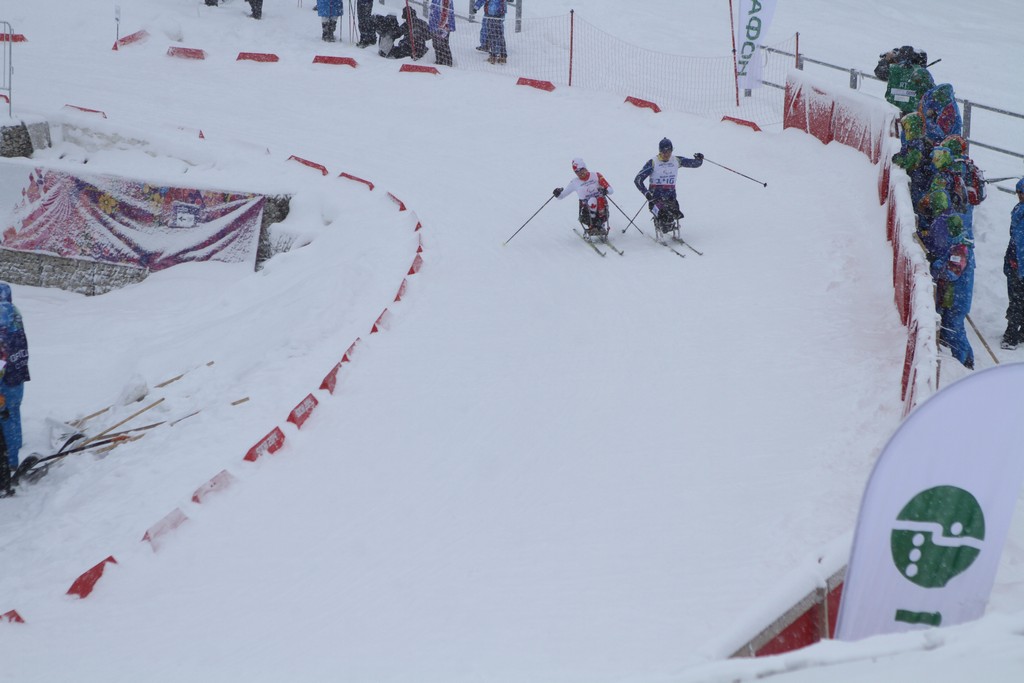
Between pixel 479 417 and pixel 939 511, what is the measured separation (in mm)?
5515

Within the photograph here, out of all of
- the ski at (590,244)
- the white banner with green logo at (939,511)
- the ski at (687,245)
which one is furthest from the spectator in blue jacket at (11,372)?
the white banner with green logo at (939,511)

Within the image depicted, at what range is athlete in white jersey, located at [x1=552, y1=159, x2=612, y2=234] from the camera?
43.3ft

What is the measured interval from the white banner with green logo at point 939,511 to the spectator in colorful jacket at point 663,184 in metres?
8.81

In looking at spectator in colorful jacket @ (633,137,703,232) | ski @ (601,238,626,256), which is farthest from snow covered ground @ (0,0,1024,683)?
spectator in colorful jacket @ (633,137,703,232)

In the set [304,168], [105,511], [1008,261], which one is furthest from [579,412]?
[304,168]

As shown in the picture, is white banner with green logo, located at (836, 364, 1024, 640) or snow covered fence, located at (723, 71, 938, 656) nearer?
white banner with green logo, located at (836, 364, 1024, 640)

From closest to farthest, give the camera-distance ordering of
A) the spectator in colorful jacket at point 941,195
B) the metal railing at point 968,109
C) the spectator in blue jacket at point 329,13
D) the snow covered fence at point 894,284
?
the snow covered fence at point 894,284 < the spectator in colorful jacket at point 941,195 < the metal railing at point 968,109 < the spectator in blue jacket at point 329,13

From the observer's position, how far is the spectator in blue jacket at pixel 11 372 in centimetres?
1010

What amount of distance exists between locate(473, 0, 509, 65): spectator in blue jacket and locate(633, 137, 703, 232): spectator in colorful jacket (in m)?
9.20

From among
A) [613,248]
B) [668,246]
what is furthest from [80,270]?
→ [668,246]

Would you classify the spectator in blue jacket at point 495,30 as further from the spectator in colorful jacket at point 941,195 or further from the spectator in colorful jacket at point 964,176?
the spectator in colorful jacket at point 941,195

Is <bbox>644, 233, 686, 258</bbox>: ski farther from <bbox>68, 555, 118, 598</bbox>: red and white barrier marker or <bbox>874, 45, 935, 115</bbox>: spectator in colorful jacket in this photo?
<bbox>68, 555, 118, 598</bbox>: red and white barrier marker

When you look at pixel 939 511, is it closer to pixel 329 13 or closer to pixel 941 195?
pixel 941 195

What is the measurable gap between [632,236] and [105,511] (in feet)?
24.2
